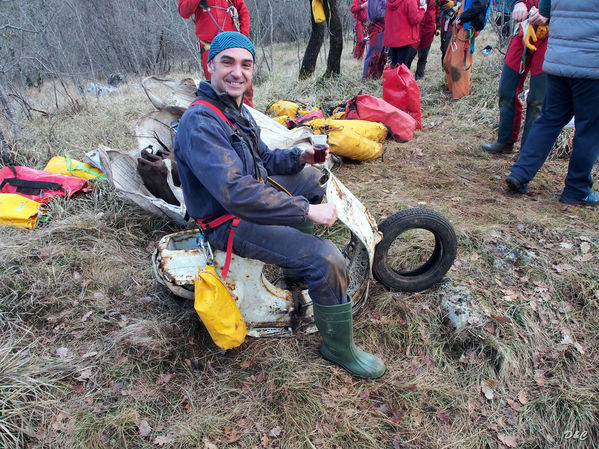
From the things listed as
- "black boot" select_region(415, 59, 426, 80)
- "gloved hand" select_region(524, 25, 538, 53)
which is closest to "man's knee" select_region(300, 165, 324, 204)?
"gloved hand" select_region(524, 25, 538, 53)

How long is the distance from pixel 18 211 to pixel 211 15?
356cm

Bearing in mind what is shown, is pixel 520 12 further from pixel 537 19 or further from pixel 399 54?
pixel 399 54

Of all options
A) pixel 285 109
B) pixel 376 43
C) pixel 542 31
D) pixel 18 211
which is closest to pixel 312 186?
pixel 18 211

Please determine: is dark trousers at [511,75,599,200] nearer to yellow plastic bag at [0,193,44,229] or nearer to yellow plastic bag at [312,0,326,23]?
yellow plastic bag at [0,193,44,229]

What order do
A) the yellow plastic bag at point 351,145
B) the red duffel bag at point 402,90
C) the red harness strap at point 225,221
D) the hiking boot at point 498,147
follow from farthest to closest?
the red duffel bag at point 402,90 → the hiking boot at point 498,147 → the yellow plastic bag at point 351,145 → the red harness strap at point 225,221

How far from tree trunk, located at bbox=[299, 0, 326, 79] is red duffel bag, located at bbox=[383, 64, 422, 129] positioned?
2890 millimetres

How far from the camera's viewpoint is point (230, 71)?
2.11 metres

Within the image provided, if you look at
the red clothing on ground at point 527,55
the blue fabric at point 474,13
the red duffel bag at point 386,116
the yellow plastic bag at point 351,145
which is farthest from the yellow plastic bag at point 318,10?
the red clothing on ground at point 527,55

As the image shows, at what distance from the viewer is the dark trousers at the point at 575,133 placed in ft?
10.7

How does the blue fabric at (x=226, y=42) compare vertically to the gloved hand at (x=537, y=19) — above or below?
→ below

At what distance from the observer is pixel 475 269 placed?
2.87 m

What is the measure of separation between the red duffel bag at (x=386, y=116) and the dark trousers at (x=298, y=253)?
388cm

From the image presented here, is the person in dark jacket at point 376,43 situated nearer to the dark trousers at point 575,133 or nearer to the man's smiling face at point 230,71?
the dark trousers at point 575,133

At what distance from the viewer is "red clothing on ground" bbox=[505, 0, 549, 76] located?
391 cm
